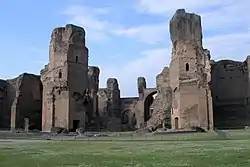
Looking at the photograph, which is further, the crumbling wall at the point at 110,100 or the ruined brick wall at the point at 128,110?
the ruined brick wall at the point at 128,110

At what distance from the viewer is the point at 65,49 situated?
41.8m

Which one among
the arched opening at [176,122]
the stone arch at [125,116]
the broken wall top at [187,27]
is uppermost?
the broken wall top at [187,27]

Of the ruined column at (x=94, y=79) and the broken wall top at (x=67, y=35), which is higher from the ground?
the broken wall top at (x=67, y=35)

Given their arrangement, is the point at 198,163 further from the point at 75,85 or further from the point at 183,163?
the point at 75,85

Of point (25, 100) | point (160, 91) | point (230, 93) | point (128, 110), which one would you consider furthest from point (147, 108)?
point (25, 100)

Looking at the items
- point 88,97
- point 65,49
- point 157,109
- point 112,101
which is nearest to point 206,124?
point 157,109

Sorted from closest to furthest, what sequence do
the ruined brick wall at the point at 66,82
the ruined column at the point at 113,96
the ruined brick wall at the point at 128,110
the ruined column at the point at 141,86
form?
the ruined brick wall at the point at 66,82 < the ruined column at the point at 113,96 < the ruined column at the point at 141,86 < the ruined brick wall at the point at 128,110

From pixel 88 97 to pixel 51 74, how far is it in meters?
4.98

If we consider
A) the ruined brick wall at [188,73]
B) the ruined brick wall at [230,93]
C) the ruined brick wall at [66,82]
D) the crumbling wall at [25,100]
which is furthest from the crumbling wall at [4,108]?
the ruined brick wall at [230,93]

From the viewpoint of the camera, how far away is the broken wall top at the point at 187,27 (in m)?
37.4

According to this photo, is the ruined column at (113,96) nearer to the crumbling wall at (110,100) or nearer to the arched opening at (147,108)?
the crumbling wall at (110,100)

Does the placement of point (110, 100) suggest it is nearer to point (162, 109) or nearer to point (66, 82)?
point (66, 82)

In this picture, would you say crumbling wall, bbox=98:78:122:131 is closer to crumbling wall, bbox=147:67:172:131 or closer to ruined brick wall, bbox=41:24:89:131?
ruined brick wall, bbox=41:24:89:131

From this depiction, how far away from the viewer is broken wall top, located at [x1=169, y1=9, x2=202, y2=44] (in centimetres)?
3741
